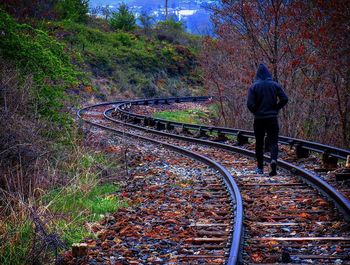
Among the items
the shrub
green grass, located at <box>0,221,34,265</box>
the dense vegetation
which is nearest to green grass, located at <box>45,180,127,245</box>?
the dense vegetation

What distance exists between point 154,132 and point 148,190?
11.5m

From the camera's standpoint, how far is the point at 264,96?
1081cm

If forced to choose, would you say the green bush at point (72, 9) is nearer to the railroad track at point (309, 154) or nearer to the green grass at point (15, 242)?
the railroad track at point (309, 154)

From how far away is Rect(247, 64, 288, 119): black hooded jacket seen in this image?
10.8 meters

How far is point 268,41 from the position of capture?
19828 millimetres

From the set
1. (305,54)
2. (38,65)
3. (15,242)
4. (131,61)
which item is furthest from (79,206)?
(131,61)

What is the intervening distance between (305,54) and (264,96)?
30.1ft

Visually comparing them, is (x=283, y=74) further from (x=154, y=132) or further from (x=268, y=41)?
(x=154, y=132)

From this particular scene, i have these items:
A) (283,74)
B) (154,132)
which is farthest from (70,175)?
(283,74)

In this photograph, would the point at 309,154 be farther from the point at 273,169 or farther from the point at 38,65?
the point at 38,65

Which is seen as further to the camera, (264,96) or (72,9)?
(72,9)

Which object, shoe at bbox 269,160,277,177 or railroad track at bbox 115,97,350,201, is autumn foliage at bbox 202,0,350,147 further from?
shoe at bbox 269,160,277,177

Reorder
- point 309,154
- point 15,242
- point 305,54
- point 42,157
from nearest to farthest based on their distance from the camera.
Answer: point 15,242, point 42,157, point 309,154, point 305,54

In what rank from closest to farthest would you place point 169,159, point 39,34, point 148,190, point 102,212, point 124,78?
1. point 102,212
2. point 148,190
3. point 39,34
4. point 169,159
5. point 124,78
